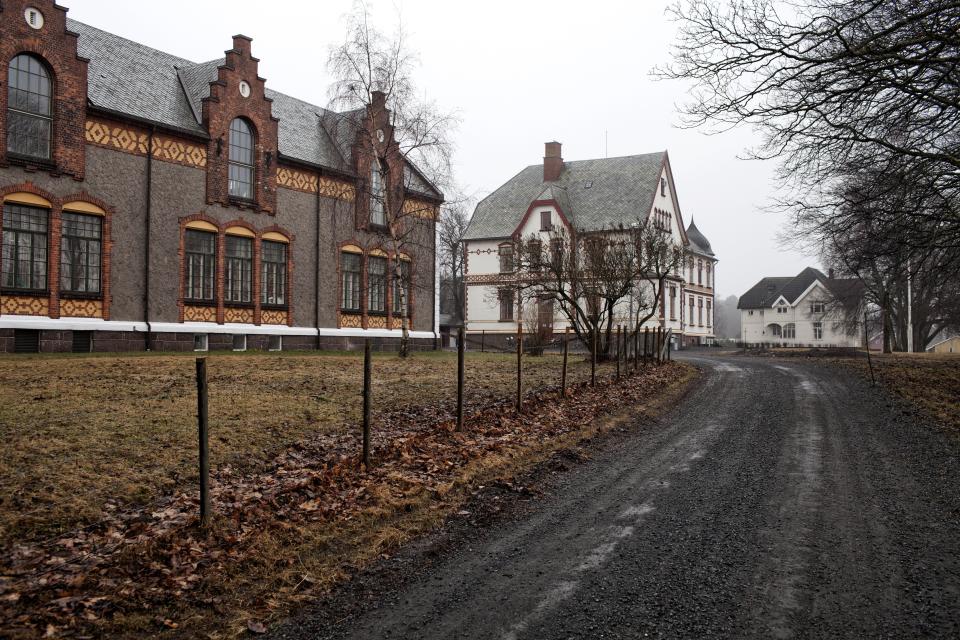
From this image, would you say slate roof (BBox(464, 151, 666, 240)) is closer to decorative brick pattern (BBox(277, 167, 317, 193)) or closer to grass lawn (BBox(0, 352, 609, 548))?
decorative brick pattern (BBox(277, 167, 317, 193))

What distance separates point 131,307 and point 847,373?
2454 centimetres

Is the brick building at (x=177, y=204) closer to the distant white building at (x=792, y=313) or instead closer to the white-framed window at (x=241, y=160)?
the white-framed window at (x=241, y=160)

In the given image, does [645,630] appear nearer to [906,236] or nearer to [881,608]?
[881,608]

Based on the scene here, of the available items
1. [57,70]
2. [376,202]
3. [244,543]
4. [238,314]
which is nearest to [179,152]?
[57,70]

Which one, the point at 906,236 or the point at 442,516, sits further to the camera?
the point at 906,236

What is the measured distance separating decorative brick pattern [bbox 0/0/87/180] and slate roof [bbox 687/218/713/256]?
5188 centimetres

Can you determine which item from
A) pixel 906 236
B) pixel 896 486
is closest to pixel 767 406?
pixel 906 236

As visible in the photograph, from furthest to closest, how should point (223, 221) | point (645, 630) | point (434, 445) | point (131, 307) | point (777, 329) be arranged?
point (777, 329) < point (223, 221) < point (131, 307) < point (434, 445) < point (645, 630)

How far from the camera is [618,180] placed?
51.2 m

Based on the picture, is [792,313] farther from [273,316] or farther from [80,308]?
[80,308]

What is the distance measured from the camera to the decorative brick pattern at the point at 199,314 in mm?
25234

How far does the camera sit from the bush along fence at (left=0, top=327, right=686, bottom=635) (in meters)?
5.00

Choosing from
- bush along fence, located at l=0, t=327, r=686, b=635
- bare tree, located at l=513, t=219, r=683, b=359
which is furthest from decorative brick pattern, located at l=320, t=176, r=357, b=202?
bush along fence, located at l=0, t=327, r=686, b=635

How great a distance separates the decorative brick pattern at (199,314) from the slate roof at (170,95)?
253 inches
